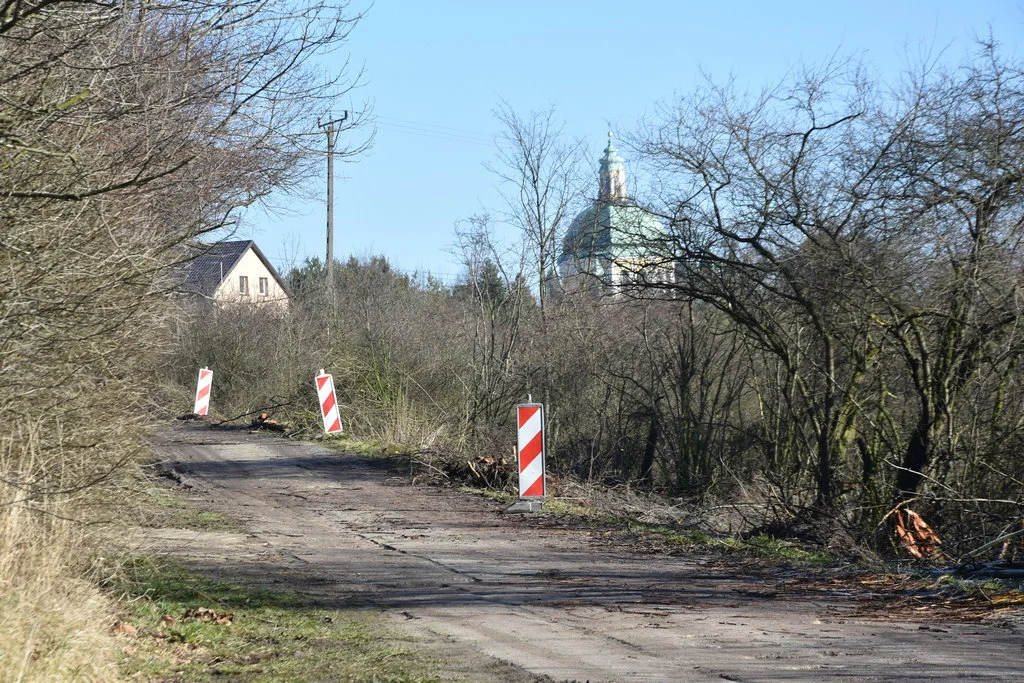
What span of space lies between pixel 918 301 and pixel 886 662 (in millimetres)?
7355

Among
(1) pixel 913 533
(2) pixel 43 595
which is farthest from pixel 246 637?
(1) pixel 913 533

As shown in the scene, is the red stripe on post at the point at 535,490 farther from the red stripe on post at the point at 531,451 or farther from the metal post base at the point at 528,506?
the red stripe on post at the point at 531,451

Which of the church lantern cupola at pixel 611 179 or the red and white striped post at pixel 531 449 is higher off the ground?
the church lantern cupola at pixel 611 179

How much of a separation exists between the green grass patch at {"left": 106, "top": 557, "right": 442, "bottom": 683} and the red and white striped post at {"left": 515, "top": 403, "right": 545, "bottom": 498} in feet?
15.4

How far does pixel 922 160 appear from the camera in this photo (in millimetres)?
11805

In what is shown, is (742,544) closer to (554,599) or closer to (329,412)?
(554,599)

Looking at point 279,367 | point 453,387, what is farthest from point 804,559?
point 279,367

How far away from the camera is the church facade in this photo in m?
15.1

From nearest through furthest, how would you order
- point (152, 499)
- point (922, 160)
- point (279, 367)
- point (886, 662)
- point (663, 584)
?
point (886, 662) → point (663, 584) → point (152, 499) → point (922, 160) → point (279, 367)

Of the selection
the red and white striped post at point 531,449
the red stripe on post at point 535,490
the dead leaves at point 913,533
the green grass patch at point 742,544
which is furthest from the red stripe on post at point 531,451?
the dead leaves at point 913,533

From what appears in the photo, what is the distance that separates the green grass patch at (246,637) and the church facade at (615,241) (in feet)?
28.7

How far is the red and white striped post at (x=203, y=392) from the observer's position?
27750 millimetres

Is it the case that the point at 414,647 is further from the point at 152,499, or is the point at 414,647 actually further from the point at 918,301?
the point at 918,301

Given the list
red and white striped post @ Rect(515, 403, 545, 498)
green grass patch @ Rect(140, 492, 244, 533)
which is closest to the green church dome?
red and white striped post @ Rect(515, 403, 545, 498)
